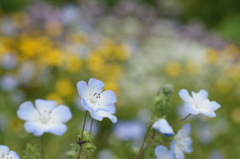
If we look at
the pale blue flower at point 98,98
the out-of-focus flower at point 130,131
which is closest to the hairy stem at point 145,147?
the pale blue flower at point 98,98

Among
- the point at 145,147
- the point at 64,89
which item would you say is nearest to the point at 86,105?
the point at 145,147

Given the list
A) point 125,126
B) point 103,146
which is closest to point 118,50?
point 103,146

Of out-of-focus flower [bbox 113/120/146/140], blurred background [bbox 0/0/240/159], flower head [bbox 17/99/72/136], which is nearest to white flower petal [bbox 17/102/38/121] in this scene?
flower head [bbox 17/99/72/136]

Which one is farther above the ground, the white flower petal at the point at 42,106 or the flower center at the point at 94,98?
the white flower petal at the point at 42,106

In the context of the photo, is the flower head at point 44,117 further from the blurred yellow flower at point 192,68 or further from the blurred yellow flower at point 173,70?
the blurred yellow flower at point 192,68

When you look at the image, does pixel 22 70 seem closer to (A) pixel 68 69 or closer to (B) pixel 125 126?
(A) pixel 68 69
